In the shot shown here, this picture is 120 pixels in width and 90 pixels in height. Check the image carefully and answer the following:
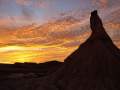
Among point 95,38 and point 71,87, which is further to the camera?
point 95,38

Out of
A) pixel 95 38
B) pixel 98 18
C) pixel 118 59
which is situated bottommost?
pixel 118 59

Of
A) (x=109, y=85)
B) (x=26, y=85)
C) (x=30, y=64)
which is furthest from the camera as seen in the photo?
(x=30, y=64)

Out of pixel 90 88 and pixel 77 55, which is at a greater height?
pixel 77 55

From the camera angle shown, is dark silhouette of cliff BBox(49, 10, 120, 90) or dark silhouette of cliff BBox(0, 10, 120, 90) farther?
dark silhouette of cliff BBox(0, 10, 120, 90)

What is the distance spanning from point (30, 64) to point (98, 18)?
41167 mm

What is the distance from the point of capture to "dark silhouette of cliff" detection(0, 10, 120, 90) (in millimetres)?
54684

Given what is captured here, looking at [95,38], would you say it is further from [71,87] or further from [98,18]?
[71,87]

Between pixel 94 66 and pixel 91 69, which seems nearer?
pixel 91 69

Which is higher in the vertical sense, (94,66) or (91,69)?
(94,66)

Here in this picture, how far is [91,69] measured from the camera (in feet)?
188

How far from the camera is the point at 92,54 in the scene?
195 ft

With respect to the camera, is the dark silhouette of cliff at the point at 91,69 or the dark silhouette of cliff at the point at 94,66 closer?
the dark silhouette of cliff at the point at 94,66

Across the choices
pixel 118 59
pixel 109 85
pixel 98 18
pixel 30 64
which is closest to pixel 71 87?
pixel 109 85

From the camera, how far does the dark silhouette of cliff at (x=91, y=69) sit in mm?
54684
